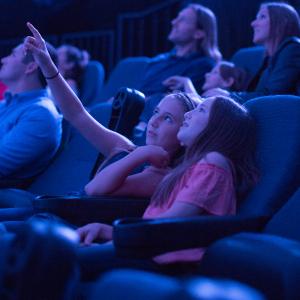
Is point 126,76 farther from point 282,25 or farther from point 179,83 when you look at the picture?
point 282,25

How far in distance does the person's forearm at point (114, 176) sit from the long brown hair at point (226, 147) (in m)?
0.13

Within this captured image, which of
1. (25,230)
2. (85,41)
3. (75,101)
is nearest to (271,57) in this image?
(75,101)

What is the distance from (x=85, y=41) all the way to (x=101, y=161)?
3993 millimetres

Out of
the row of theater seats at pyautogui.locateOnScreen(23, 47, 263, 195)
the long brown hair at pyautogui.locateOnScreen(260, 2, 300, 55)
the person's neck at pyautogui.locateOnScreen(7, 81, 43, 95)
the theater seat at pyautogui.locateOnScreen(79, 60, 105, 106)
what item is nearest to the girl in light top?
the row of theater seats at pyautogui.locateOnScreen(23, 47, 263, 195)

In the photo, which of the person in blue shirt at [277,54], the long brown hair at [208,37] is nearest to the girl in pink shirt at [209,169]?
the person in blue shirt at [277,54]

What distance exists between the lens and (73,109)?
210 centimetres

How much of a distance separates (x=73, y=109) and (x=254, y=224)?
2.59ft

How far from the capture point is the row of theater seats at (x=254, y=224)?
3.98 feet

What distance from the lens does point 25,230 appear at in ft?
3.39

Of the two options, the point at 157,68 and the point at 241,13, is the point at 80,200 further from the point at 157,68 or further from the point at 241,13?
the point at 241,13

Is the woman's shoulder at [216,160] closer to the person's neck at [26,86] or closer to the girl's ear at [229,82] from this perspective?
the person's neck at [26,86]

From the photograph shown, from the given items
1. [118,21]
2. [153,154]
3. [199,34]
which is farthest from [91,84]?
[153,154]

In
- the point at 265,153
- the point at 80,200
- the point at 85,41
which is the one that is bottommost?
the point at 85,41

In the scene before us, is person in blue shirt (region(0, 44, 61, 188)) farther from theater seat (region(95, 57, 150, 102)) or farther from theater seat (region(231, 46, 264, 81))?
theater seat (region(95, 57, 150, 102))
